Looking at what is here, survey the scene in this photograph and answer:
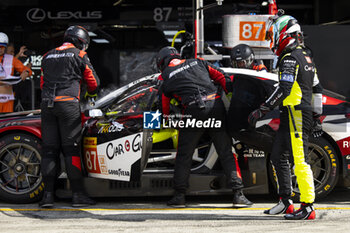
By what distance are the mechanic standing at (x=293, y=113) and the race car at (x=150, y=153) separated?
0.54 metres

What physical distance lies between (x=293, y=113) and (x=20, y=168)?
120 inches

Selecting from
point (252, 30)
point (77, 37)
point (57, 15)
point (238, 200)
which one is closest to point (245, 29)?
point (252, 30)

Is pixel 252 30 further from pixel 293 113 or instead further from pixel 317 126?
pixel 293 113

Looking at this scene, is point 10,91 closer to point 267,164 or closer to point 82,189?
point 82,189

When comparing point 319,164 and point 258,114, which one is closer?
point 258,114

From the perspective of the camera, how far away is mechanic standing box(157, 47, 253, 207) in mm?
5934

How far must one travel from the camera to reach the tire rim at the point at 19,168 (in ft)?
20.8

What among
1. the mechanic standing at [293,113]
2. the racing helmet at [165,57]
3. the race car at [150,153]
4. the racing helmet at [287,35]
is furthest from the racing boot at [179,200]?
the racing helmet at [287,35]

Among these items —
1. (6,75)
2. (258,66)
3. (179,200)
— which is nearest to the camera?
(179,200)

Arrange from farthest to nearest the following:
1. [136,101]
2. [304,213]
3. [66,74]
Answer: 1. [136,101]
2. [66,74]
3. [304,213]

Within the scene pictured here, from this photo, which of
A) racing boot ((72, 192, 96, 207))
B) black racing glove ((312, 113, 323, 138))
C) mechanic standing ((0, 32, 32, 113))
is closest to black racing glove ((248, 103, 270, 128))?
black racing glove ((312, 113, 323, 138))

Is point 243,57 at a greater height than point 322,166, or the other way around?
point 243,57

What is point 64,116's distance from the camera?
614 centimetres

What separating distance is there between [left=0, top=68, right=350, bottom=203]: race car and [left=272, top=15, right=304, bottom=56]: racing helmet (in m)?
0.72
